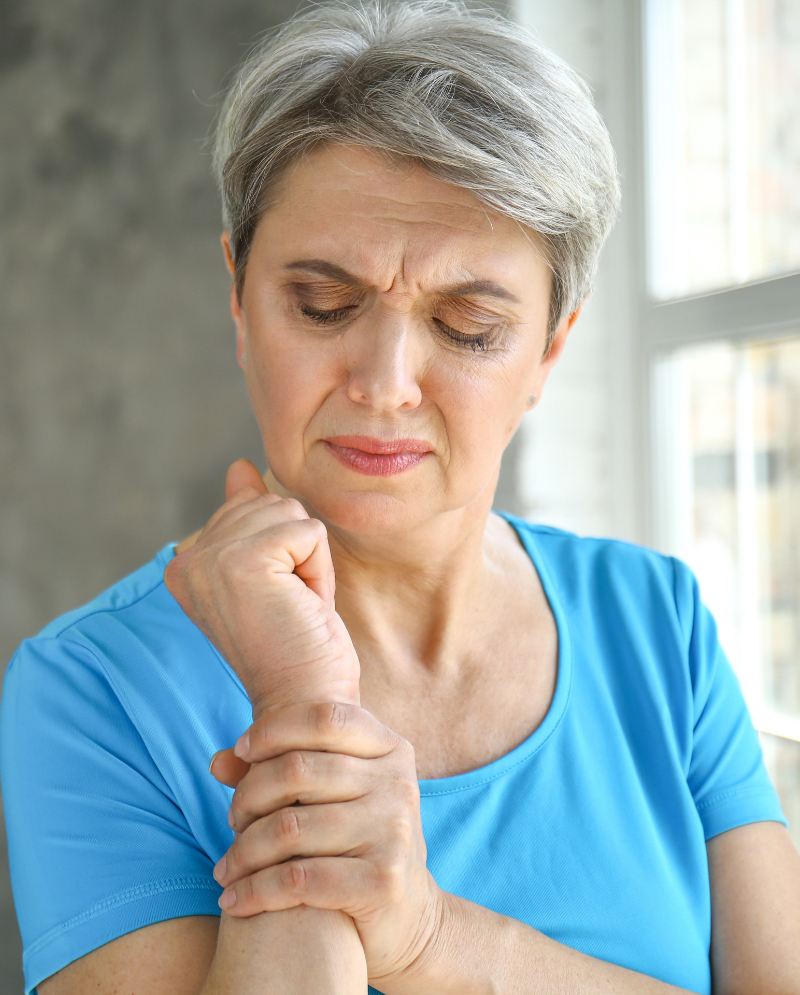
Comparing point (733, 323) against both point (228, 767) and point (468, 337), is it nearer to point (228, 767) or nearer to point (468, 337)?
point (468, 337)

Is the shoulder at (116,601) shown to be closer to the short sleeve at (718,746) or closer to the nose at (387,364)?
the nose at (387,364)

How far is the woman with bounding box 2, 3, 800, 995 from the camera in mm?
857

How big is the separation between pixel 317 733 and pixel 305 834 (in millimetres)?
89

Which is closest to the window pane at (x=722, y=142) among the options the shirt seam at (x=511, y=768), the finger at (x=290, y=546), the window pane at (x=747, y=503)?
the window pane at (x=747, y=503)

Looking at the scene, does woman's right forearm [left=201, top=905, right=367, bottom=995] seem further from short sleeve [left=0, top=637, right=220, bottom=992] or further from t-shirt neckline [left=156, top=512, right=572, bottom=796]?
t-shirt neckline [left=156, top=512, right=572, bottom=796]

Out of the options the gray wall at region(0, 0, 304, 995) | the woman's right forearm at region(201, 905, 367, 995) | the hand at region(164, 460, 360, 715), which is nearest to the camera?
the woman's right forearm at region(201, 905, 367, 995)

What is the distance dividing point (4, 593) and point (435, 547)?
74.5 inches

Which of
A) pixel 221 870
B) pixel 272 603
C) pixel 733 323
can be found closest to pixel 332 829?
pixel 221 870

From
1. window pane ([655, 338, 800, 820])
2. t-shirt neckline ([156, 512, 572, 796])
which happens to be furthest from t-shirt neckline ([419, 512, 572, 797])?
window pane ([655, 338, 800, 820])

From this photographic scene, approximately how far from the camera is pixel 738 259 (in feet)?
7.57

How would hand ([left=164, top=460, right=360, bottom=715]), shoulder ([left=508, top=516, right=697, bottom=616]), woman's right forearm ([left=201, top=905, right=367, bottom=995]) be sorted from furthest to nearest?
shoulder ([left=508, top=516, right=697, bottom=616]) < hand ([left=164, top=460, right=360, bottom=715]) < woman's right forearm ([left=201, top=905, right=367, bottom=995])

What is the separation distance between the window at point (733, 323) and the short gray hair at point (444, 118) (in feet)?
3.70

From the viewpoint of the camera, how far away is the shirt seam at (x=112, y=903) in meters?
0.88

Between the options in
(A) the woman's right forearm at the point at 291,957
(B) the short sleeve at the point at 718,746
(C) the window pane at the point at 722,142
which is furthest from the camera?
(C) the window pane at the point at 722,142
